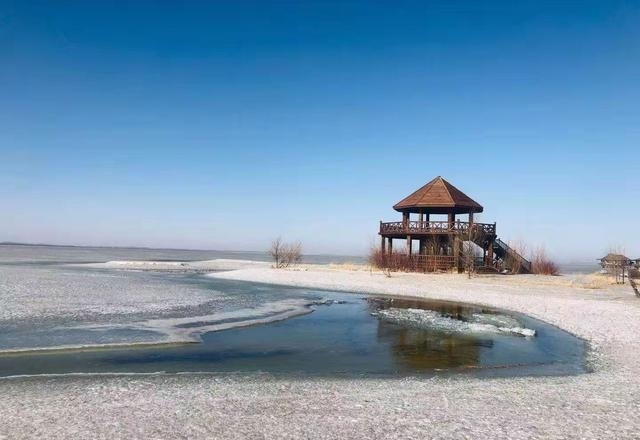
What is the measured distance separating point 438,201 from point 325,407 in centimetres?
3416

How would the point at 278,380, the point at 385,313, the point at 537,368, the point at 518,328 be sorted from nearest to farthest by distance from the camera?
the point at 278,380, the point at 537,368, the point at 518,328, the point at 385,313

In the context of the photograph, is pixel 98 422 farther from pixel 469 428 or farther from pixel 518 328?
pixel 518 328

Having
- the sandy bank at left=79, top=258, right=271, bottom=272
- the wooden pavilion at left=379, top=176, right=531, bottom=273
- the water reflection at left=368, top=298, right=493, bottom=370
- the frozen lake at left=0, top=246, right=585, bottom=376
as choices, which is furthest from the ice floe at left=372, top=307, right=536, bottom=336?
the sandy bank at left=79, top=258, right=271, bottom=272

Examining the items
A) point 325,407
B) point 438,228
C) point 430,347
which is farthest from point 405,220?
point 325,407

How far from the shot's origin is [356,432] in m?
7.15

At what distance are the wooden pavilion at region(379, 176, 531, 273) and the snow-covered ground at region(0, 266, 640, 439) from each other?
27.7 m

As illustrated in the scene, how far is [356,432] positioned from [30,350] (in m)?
9.26

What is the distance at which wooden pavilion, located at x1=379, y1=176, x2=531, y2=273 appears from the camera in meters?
39.8

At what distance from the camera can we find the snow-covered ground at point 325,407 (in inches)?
281

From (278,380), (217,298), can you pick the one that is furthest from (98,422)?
(217,298)

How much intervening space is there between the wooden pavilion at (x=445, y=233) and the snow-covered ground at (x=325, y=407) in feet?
90.7

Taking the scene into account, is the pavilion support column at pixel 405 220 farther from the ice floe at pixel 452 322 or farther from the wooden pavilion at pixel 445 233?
the ice floe at pixel 452 322

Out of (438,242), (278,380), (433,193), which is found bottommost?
(278,380)

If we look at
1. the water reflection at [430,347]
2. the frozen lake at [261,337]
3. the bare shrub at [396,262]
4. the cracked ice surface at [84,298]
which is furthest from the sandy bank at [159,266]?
the water reflection at [430,347]
